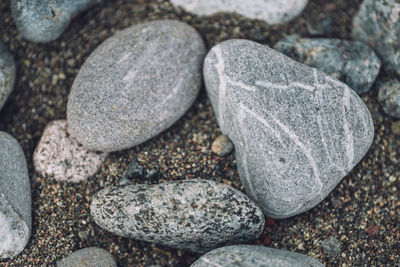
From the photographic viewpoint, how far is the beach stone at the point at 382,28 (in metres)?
2.95

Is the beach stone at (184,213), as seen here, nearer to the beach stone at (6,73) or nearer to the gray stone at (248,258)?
the gray stone at (248,258)

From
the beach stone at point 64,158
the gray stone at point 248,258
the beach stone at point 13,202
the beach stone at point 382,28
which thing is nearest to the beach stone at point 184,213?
the gray stone at point 248,258

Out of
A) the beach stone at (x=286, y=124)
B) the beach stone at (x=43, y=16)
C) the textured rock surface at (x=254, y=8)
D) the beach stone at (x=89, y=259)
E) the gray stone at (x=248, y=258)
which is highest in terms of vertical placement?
the beach stone at (x=43, y=16)

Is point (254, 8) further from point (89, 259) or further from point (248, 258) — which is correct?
point (89, 259)

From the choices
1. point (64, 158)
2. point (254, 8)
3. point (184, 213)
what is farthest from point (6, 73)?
point (254, 8)

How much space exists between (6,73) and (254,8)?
6.22 ft

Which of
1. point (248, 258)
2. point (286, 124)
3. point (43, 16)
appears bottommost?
point (248, 258)

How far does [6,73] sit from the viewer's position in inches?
119

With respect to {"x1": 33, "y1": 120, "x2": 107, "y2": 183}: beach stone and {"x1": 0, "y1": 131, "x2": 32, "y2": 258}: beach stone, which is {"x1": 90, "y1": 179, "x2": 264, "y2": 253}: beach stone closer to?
{"x1": 33, "y1": 120, "x2": 107, "y2": 183}: beach stone

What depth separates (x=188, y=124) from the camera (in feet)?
10.1

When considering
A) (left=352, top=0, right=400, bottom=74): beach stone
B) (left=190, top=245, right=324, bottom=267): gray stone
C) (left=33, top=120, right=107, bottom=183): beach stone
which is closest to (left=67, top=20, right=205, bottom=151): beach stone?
(left=33, top=120, right=107, bottom=183): beach stone

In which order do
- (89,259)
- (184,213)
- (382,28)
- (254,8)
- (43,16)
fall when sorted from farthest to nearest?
(254,8)
(382,28)
(43,16)
(89,259)
(184,213)

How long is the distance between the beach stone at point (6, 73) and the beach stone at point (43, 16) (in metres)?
0.20

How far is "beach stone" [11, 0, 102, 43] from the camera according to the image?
2896 millimetres
